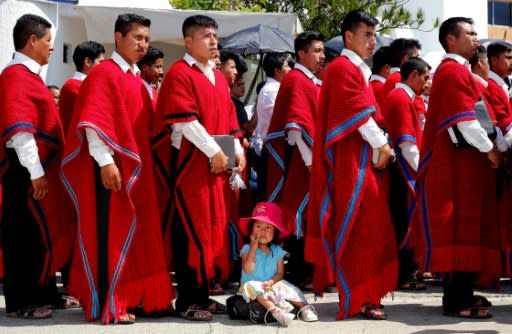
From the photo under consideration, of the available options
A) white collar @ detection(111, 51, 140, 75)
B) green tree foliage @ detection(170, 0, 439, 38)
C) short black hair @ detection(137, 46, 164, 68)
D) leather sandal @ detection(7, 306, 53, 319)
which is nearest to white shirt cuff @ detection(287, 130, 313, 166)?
short black hair @ detection(137, 46, 164, 68)

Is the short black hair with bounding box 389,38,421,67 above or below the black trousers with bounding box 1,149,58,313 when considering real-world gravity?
above

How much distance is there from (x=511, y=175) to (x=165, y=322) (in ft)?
8.31

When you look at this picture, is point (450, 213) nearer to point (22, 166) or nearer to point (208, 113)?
point (208, 113)

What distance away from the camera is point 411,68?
7645mm

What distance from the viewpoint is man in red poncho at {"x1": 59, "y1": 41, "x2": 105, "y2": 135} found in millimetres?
7426

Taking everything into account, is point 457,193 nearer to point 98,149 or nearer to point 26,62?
point 98,149

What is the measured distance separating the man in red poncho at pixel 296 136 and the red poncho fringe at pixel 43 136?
1791 mm

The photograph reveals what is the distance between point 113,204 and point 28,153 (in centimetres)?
63

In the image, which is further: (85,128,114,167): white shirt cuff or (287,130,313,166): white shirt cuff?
(287,130,313,166): white shirt cuff

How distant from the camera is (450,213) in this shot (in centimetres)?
620

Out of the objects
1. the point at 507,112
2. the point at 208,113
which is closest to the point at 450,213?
the point at 507,112

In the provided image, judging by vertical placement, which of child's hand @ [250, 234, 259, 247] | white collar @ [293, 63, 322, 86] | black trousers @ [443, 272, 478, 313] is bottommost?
black trousers @ [443, 272, 478, 313]

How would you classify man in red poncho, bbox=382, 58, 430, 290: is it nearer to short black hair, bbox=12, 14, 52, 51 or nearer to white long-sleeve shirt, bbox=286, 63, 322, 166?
white long-sleeve shirt, bbox=286, 63, 322, 166

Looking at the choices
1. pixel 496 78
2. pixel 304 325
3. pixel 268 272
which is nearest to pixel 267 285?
pixel 268 272
